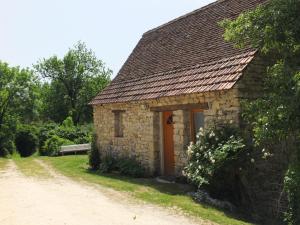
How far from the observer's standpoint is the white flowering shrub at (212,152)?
9.97 metres

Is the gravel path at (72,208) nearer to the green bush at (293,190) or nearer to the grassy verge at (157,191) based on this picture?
the grassy verge at (157,191)

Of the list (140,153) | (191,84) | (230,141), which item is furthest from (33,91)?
(230,141)

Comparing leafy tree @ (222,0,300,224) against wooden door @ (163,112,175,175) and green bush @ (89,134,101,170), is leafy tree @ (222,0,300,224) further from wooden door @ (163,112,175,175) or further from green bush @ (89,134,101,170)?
green bush @ (89,134,101,170)

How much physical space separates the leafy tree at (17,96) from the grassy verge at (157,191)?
20902mm

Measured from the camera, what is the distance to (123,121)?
16.2 m

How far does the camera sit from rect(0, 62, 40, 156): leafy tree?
1402 inches

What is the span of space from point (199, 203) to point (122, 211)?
2.10 meters

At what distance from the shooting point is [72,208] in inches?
353

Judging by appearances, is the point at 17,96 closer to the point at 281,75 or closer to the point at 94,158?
the point at 94,158

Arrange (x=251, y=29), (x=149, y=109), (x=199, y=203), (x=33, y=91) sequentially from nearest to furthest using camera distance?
(x=251, y=29), (x=199, y=203), (x=149, y=109), (x=33, y=91)

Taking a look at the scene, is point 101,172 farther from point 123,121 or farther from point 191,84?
point 191,84

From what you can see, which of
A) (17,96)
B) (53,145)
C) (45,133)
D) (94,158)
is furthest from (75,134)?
(94,158)

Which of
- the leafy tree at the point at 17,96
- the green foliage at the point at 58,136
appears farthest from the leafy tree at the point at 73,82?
the green foliage at the point at 58,136

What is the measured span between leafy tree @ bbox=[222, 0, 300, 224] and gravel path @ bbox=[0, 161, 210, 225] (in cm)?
209
